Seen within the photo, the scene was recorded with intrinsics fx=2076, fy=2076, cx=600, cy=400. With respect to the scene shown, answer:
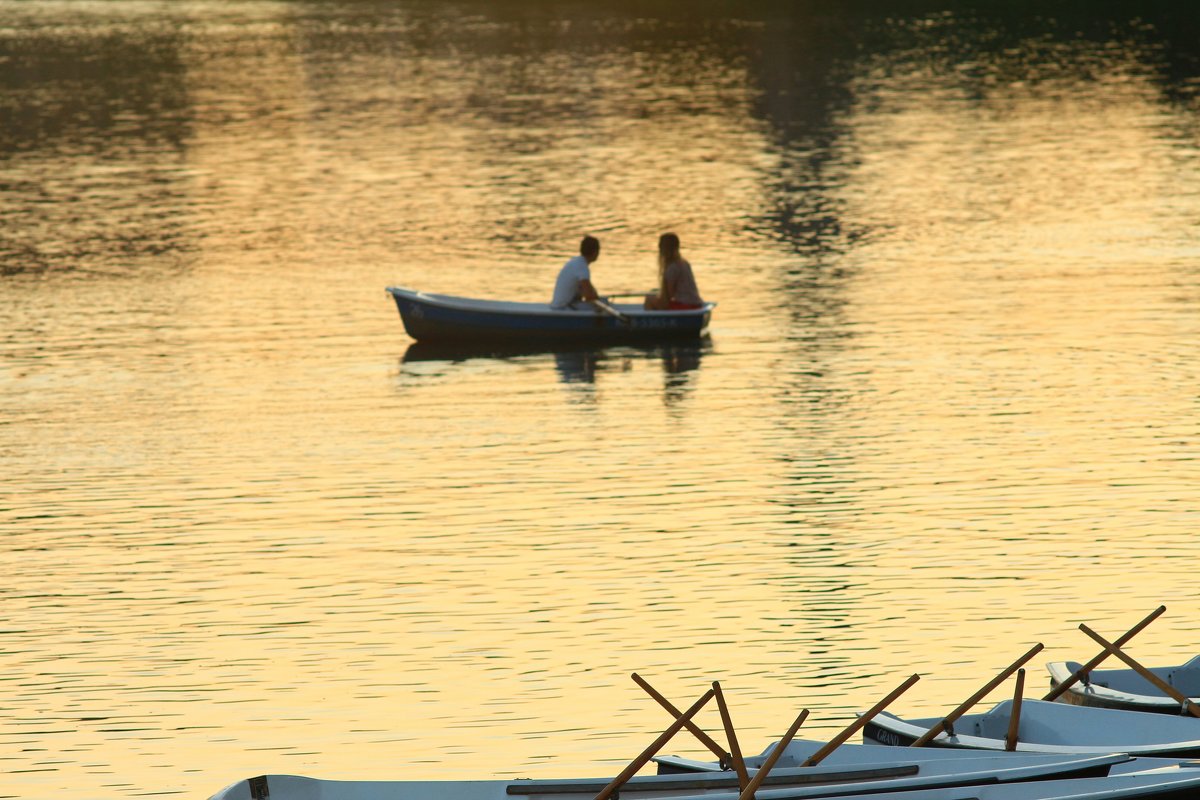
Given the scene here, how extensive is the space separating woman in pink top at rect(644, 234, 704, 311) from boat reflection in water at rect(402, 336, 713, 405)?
0.66 m

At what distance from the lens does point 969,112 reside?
6281cm

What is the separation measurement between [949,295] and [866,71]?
43569 millimetres

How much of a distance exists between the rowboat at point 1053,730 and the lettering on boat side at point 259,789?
399cm

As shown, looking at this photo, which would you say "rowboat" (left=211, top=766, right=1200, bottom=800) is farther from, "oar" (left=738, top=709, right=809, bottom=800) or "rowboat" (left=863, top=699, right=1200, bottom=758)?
"rowboat" (left=863, top=699, right=1200, bottom=758)

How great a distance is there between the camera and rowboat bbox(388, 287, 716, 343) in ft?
101

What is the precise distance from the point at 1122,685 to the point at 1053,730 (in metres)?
1.33

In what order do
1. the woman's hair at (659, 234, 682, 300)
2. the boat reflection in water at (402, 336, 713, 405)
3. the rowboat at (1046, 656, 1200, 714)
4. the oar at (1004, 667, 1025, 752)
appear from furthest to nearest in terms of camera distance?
1. the woman's hair at (659, 234, 682, 300)
2. the boat reflection in water at (402, 336, 713, 405)
3. the rowboat at (1046, 656, 1200, 714)
4. the oar at (1004, 667, 1025, 752)

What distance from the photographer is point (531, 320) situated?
30672 mm

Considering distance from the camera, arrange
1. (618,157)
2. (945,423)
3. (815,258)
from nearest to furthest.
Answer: (945,423) < (815,258) < (618,157)

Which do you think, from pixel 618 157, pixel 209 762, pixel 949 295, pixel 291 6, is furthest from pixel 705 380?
pixel 291 6

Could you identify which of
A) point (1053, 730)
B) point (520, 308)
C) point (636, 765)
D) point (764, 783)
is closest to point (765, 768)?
point (764, 783)

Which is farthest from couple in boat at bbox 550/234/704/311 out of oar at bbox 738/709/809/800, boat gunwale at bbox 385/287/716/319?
oar at bbox 738/709/809/800

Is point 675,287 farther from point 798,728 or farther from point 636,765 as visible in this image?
point 636,765

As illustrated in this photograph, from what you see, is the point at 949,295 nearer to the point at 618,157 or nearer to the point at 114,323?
the point at 114,323
